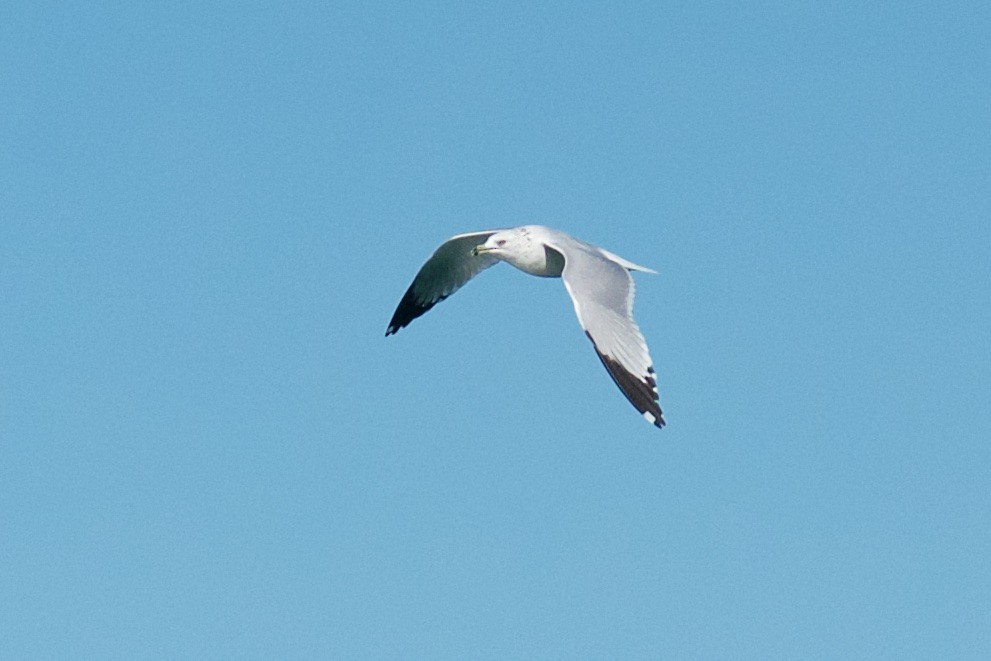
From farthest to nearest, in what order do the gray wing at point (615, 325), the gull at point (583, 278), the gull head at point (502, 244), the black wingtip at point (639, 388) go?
the gull head at point (502, 244) < the gull at point (583, 278) < the gray wing at point (615, 325) < the black wingtip at point (639, 388)

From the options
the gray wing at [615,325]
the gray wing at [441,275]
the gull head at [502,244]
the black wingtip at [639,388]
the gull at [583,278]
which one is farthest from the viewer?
the gray wing at [441,275]

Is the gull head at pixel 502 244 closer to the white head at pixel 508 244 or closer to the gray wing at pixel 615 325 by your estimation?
the white head at pixel 508 244

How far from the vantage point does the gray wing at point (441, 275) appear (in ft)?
47.2

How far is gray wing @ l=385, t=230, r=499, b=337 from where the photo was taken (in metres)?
14.4

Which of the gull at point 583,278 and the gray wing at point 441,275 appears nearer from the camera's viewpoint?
the gull at point 583,278

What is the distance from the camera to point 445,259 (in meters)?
14.7

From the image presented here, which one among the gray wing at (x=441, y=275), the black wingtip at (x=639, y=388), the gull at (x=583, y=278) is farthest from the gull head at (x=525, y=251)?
the black wingtip at (x=639, y=388)

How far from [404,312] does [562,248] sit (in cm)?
355

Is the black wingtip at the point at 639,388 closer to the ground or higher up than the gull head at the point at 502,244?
closer to the ground

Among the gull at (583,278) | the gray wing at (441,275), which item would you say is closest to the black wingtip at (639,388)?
the gull at (583,278)

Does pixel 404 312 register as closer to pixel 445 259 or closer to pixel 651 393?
pixel 445 259

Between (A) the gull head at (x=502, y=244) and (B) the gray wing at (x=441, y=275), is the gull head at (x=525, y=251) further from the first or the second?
(B) the gray wing at (x=441, y=275)

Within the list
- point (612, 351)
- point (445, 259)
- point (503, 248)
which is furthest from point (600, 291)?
point (445, 259)

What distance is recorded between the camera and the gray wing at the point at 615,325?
35.2ft
